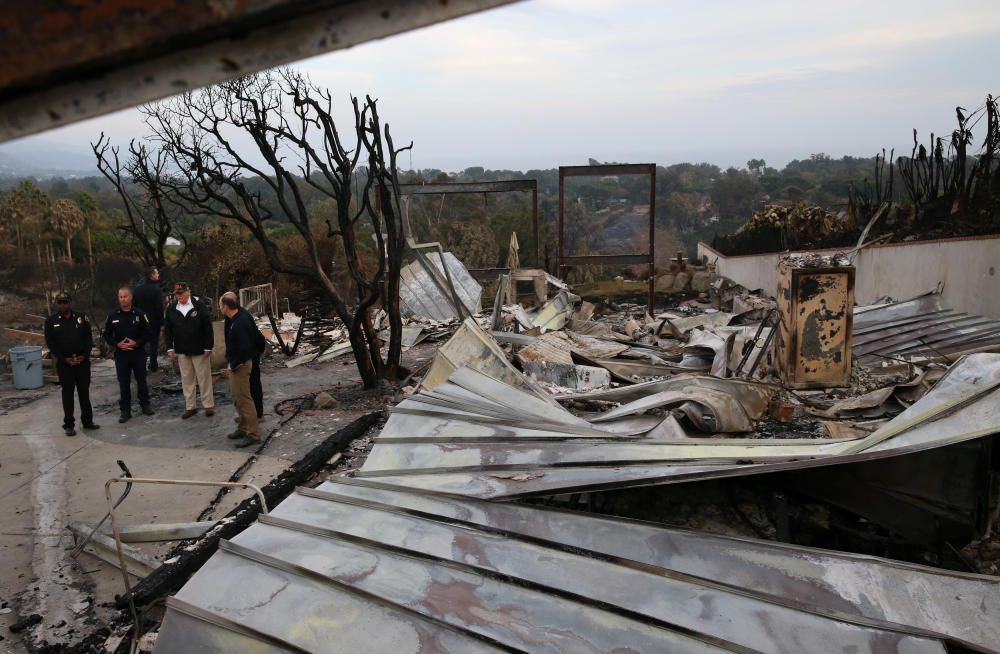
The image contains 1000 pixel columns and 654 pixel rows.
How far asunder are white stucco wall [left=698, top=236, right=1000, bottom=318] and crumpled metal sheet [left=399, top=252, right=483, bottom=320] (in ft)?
19.4

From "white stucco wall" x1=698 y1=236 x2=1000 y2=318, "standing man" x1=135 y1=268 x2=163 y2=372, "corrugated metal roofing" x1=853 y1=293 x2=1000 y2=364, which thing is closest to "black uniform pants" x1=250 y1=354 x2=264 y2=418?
"standing man" x1=135 y1=268 x2=163 y2=372

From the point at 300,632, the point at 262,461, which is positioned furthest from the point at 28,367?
the point at 300,632

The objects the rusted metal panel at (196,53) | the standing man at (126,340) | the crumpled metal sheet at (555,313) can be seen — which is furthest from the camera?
the crumpled metal sheet at (555,313)

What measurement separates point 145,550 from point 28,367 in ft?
21.1

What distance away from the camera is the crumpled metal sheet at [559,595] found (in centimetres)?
211

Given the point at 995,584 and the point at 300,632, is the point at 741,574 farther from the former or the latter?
the point at 300,632

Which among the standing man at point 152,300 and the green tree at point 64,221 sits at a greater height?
the green tree at point 64,221

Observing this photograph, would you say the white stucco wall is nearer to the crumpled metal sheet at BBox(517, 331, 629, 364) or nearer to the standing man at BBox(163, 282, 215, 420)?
the crumpled metal sheet at BBox(517, 331, 629, 364)

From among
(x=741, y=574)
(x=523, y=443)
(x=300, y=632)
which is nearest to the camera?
(x=300, y=632)

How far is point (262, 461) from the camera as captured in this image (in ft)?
21.3

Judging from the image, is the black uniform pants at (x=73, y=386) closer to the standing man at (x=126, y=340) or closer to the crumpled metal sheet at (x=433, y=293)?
the standing man at (x=126, y=340)

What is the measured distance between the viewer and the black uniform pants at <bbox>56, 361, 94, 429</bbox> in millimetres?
7250

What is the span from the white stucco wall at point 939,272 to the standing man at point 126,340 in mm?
9728

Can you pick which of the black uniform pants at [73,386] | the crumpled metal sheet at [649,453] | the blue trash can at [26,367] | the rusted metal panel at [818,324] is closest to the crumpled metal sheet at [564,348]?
the rusted metal panel at [818,324]
